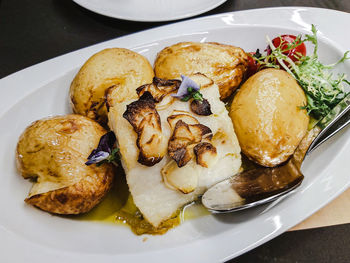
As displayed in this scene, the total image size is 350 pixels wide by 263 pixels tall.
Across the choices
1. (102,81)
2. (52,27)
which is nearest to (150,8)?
(52,27)

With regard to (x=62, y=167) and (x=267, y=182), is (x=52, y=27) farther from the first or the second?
(x=267, y=182)

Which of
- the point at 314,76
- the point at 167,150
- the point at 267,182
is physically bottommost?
the point at 267,182

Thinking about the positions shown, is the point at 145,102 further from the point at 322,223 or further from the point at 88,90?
the point at 322,223

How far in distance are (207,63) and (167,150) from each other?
22.8 inches

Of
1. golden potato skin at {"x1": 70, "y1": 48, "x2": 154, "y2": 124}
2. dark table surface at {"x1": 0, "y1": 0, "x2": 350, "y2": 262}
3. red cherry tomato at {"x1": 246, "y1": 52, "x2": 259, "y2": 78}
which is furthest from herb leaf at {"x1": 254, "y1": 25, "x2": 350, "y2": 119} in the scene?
dark table surface at {"x1": 0, "y1": 0, "x2": 350, "y2": 262}

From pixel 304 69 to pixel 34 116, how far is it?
1434 millimetres

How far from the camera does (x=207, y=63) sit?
1568 millimetres

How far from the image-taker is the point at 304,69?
1.70 m

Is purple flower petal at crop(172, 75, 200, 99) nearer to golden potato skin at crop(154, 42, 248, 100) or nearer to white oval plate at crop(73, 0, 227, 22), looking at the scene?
golden potato skin at crop(154, 42, 248, 100)

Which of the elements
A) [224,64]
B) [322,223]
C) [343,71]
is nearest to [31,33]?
[224,64]

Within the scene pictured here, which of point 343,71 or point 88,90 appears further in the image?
point 343,71

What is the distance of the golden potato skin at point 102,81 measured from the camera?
1460 millimetres

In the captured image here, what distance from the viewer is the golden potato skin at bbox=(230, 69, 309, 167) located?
4.55ft

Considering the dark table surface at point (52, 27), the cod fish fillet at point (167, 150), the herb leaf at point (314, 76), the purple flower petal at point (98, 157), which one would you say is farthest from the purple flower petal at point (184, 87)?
the dark table surface at point (52, 27)
